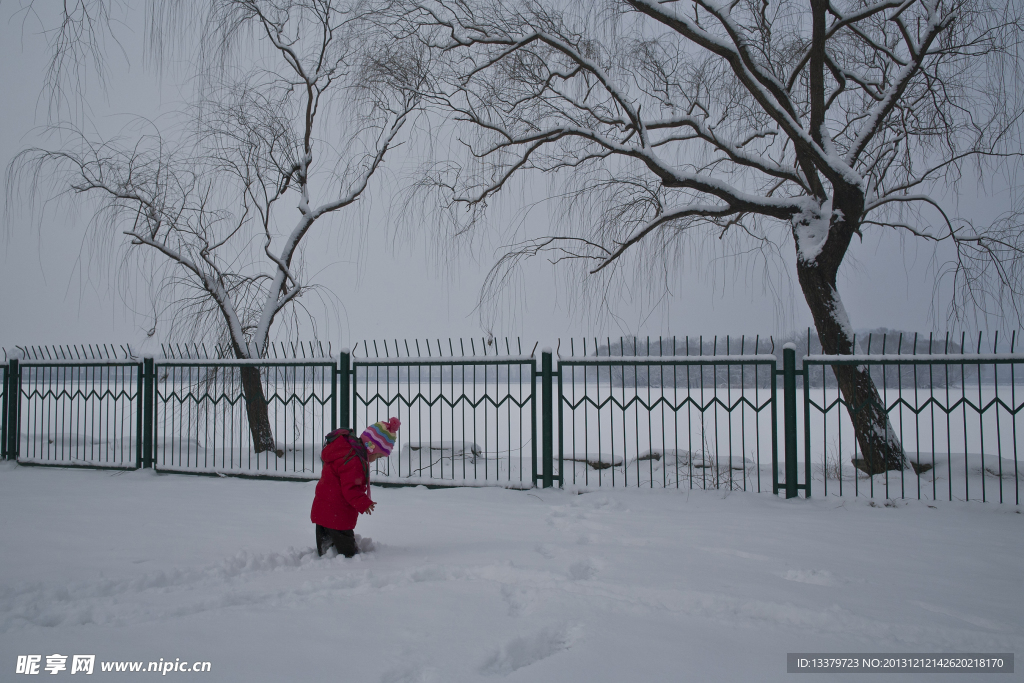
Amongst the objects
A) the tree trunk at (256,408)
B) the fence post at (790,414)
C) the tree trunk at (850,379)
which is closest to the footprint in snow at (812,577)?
the fence post at (790,414)

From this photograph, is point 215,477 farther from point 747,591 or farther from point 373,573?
point 747,591

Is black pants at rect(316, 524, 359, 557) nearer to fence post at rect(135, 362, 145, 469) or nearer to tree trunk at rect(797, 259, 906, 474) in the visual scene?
fence post at rect(135, 362, 145, 469)

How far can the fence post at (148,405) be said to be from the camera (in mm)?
7621

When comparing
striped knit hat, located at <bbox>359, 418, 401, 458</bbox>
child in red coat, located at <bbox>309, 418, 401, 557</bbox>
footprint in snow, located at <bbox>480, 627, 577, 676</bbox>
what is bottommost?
footprint in snow, located at <bbox>480, 627, 577, 676</bbox>

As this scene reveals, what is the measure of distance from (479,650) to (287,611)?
111 centimetres

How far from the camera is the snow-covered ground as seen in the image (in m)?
2.33

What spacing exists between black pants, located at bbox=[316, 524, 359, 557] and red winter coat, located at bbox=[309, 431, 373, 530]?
6 centimetres

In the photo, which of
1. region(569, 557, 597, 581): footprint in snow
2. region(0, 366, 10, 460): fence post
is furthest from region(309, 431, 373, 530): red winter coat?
region(0, 366, 10, 460): fence post

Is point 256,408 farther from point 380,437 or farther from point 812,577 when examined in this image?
point 812,577

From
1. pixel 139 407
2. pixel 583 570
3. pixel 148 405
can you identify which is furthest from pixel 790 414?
pixel 139 407

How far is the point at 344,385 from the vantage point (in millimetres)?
6852

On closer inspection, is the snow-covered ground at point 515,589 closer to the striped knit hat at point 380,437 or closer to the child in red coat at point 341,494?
the child in red coat at point 341,494

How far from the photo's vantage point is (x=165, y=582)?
3215mm

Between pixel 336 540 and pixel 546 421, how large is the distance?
295 centimetres
